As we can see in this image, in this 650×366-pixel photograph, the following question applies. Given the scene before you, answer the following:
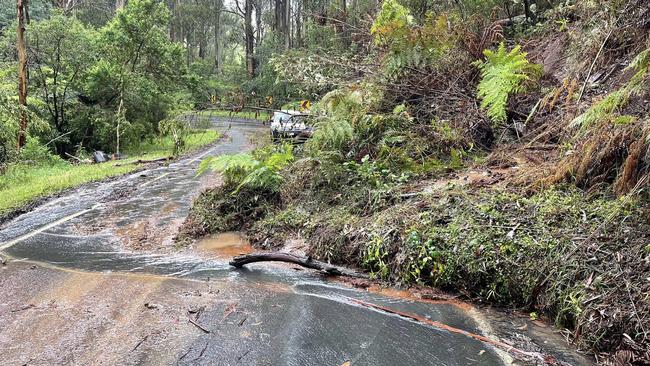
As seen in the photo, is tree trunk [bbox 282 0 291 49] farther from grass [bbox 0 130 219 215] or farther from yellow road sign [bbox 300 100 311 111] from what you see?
yellow road sign [bbox 300 100 311 111]

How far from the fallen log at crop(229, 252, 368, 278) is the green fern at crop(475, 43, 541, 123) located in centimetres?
401

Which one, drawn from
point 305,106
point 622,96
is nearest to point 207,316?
point 622,96

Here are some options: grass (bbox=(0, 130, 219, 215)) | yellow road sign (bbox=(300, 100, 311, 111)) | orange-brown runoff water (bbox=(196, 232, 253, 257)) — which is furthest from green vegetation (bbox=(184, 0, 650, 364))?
grass (bbox=(0, 130, 219, 215))

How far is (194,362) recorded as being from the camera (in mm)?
3859

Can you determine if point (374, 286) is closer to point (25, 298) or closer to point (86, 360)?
point (86, 360)

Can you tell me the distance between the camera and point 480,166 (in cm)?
724

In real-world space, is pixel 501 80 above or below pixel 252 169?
above

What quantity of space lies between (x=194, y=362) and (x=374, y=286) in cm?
230

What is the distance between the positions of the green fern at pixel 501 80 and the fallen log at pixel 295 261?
4.01 metres

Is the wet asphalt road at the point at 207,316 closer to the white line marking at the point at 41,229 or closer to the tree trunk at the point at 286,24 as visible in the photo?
the white line marking at the point at 41,229

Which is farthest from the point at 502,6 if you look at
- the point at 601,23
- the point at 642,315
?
the point at 642,315

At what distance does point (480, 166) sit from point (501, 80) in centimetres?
174

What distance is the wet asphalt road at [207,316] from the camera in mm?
3947

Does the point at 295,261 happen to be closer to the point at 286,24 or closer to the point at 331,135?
the point at 331,135
